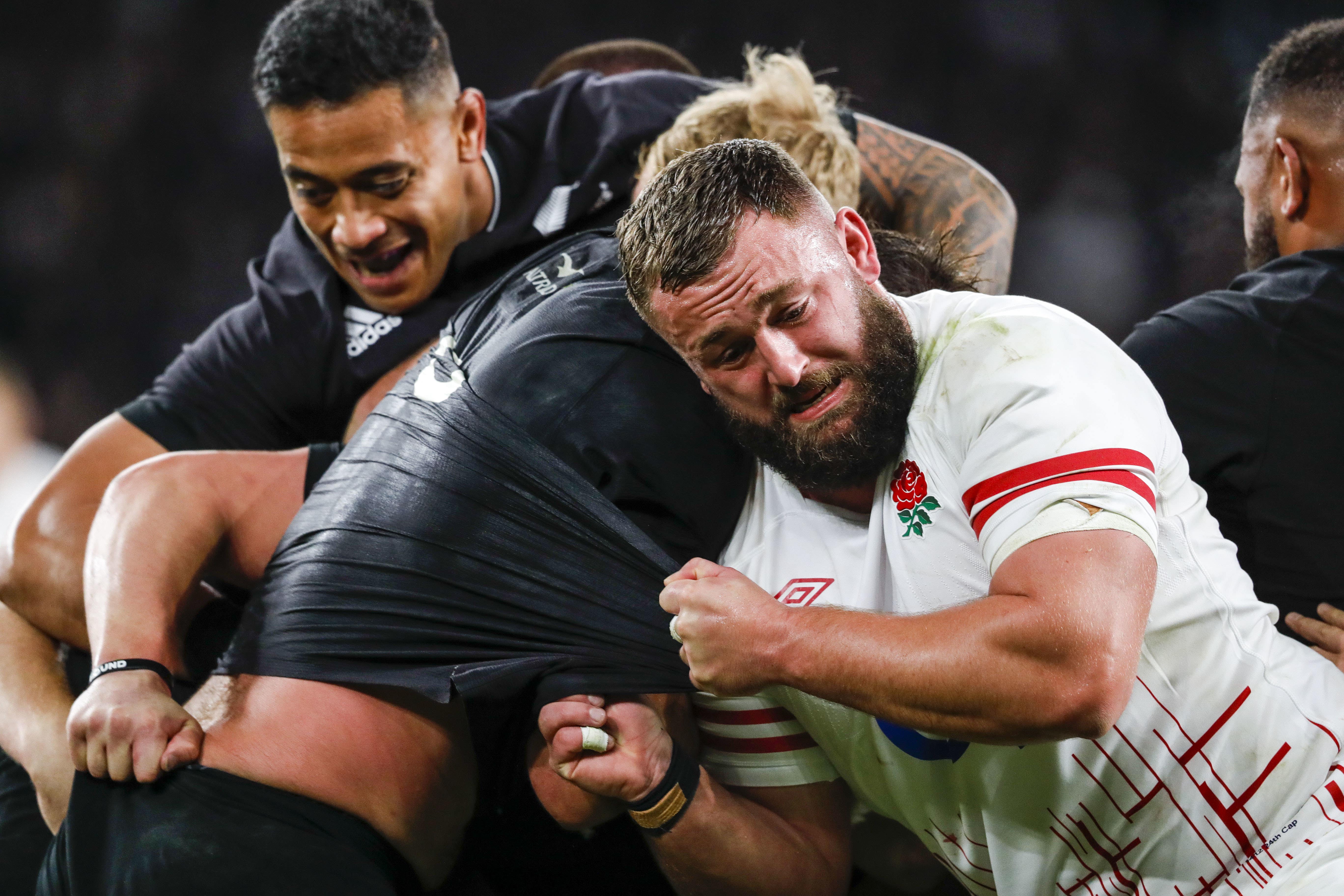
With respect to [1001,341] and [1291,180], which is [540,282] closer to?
[1001,341]

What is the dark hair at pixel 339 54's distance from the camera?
2670 mm

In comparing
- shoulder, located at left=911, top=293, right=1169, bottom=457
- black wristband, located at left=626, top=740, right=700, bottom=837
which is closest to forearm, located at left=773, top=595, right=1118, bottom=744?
shoulder, located at left=911, top=293, right=1169, bottom=457

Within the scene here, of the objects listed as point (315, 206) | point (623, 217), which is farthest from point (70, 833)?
point (315, 206)

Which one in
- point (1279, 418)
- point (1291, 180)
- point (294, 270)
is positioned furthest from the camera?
point (294, 270)

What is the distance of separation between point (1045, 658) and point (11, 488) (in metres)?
4.56

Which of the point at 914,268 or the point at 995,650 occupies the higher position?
the point at 914,268

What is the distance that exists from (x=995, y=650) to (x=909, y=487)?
1.27 ft

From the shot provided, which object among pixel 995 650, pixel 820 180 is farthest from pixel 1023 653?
pixel 820 180

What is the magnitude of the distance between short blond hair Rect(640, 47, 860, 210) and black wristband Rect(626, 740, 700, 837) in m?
1.18

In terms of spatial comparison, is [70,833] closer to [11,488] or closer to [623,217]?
[623,217]

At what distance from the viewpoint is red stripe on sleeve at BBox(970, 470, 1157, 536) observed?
1.38 metres

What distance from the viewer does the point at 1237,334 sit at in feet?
6.79

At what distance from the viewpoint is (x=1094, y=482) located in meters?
1.38

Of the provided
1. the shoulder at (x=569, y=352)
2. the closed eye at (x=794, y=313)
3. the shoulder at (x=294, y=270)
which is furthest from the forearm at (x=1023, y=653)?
the shoulder at (x=294, y=270)
